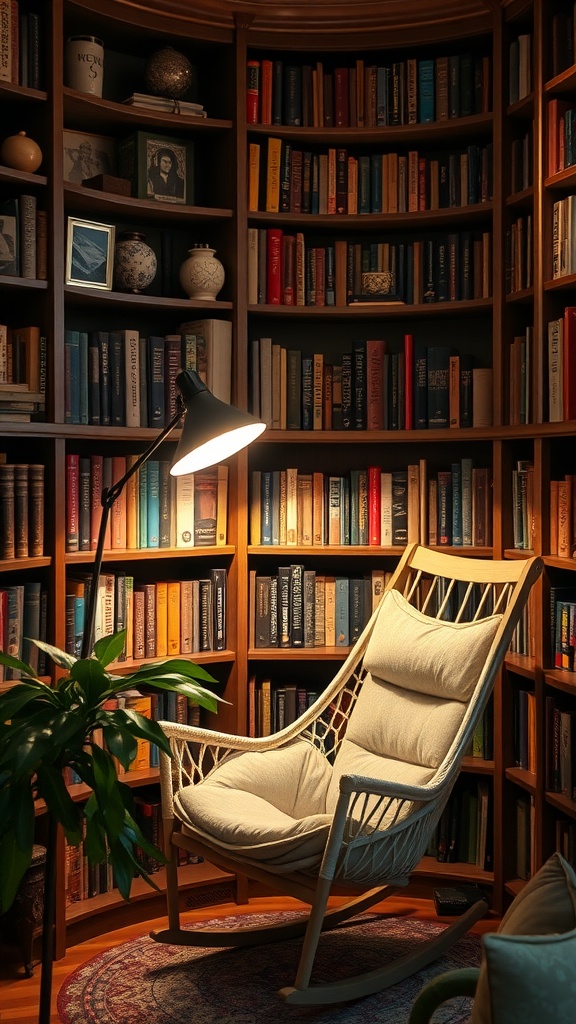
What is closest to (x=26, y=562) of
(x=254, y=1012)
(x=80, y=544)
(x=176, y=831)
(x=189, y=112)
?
(x=80, y=544)

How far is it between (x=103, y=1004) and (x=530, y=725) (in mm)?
1457

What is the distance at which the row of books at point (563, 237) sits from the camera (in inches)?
114

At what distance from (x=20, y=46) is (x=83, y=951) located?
2.63m

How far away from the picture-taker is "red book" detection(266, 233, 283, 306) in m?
3.38

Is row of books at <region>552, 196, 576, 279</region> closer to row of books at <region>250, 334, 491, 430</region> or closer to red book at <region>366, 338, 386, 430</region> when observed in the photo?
row of books at <region>250, 334, 491, 430</region>

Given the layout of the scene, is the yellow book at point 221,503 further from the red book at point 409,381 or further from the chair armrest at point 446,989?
the chair armrest at point 446,989

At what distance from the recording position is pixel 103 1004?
8.55ft

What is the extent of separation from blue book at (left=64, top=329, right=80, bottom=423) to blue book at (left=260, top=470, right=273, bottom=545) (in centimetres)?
67

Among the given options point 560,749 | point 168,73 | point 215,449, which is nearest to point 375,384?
point 215,449

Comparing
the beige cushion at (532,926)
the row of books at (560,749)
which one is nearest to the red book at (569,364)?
the row of books at (560,749)

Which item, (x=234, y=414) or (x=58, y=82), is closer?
(x=234, y=414)

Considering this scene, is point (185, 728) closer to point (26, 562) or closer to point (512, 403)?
point (26, 562)

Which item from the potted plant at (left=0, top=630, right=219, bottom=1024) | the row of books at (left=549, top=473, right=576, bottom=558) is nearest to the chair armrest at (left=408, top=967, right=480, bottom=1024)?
the potted plant at (left=0, top=630, right=219, bottom=1024)

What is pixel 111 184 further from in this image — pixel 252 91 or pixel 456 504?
pixel 456 504
